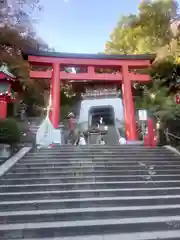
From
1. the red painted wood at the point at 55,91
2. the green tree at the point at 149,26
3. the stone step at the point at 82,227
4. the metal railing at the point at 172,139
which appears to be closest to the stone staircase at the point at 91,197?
the stone step at the point at 82,227

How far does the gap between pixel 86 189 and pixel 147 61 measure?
11246 millimetres

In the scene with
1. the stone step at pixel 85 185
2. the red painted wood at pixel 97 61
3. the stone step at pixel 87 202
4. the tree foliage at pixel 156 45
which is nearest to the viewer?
the stone step at pixel 87 202

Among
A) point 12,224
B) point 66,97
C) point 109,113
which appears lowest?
point 12,224

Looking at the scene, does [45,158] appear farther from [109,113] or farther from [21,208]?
[109,113]

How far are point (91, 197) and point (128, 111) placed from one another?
30.5 feet

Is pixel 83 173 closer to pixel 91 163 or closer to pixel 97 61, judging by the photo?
pixel 91 163

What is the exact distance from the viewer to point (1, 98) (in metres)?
13.7

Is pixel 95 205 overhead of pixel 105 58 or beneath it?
beneath

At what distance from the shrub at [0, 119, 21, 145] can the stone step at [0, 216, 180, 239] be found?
516 cm

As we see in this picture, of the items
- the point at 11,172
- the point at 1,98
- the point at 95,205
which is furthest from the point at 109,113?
the point at 95,205

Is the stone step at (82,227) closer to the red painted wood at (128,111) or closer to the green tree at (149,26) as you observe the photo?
the red painted wood at (128,111)

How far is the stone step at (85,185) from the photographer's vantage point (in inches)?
253

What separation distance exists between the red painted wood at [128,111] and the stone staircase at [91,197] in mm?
4992

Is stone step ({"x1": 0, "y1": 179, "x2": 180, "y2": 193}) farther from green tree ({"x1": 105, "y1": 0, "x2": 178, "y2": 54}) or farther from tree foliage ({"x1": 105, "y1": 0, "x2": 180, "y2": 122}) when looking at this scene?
green tree ({"x1": 105, "y1": 0, "x2": 178, "y2": 54})
